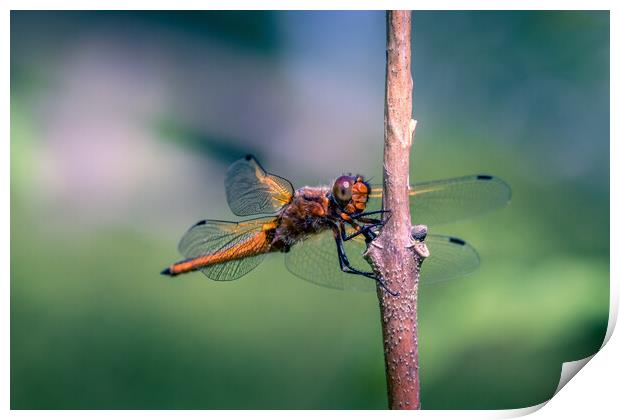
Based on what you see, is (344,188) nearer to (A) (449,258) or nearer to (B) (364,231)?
(B) (364,231)

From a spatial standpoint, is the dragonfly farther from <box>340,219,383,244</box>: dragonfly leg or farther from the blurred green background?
the blurred green background

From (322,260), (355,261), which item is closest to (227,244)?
(322,260)

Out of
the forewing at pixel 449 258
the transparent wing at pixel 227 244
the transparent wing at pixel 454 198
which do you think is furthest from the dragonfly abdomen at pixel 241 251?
the forewing at pixel 449 258

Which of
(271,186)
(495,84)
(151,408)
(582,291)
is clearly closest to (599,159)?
(582,291)

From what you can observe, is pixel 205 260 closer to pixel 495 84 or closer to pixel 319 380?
pixel 319 380

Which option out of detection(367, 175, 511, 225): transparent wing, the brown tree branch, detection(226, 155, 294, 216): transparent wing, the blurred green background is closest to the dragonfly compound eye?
detection(367, 175, 511, 225): transparent wing

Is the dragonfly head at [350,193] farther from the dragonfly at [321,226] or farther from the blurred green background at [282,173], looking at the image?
the blurred green background at [282,173]

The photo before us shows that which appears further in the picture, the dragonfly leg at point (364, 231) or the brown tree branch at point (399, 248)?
the dragonfly leg at point (364, 231)
